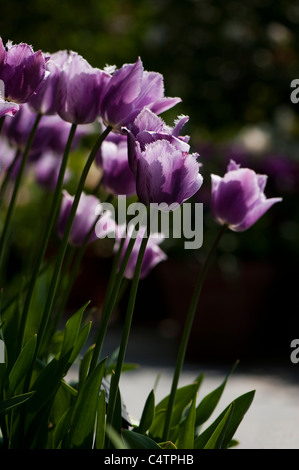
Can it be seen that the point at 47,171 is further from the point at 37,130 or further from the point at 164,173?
the point at 164,173

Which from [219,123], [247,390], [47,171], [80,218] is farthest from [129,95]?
[219,123]

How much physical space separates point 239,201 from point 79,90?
297 mm

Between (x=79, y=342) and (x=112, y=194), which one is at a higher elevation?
(x=112, y=194)

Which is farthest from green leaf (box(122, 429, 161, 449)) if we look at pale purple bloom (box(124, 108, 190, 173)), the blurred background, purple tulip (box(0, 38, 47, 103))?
the blurred background

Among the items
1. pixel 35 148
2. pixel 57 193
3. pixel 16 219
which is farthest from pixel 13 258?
pixel 57 193

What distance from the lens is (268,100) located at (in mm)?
8430

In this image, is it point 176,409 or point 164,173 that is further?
point 176,409

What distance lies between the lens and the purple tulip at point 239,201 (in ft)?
3.94

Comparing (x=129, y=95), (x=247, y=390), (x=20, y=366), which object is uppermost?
(x=129, y=95)

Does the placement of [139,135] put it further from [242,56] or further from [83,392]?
[242,56]

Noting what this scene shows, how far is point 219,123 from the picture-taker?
8477mm

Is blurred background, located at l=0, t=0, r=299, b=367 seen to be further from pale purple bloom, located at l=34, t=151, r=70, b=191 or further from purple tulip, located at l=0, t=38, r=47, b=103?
purple tulip, located at l=0, t=38, r=47, b=103

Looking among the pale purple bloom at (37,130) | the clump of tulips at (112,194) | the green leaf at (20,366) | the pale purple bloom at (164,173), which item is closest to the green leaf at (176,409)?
the clump of tulips at (112,194)

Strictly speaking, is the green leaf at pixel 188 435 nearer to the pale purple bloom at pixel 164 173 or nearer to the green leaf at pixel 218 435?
the green leaf at pixel 218 435
